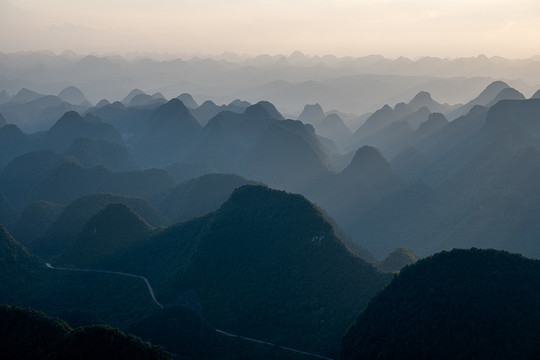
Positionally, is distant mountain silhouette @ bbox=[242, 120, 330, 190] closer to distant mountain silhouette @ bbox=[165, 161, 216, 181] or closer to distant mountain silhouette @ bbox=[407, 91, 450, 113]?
distant mountain silhouette @ bbox=[165, 161, 216, 181]

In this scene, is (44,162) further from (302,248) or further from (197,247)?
(302,248)

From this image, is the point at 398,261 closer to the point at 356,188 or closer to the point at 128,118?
the point at 356,188

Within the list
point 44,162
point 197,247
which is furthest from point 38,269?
point 44,162

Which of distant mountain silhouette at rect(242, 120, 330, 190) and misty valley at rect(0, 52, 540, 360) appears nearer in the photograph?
misty valley at rect(0, 52, 540, 360)

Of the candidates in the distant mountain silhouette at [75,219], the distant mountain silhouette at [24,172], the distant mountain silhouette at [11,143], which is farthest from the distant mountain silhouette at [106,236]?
the distant mountain silhouette at [11,143]

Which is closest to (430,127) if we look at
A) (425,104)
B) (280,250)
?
(425,104)

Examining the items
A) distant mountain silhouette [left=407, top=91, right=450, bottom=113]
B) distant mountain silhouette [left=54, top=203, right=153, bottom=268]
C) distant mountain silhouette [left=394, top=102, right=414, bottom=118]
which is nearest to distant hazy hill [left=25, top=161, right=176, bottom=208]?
distant mountain silhouette [left=54, top=203, right=153, bottom=268]

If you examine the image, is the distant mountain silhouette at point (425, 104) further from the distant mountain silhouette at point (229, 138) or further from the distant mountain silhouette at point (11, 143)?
the distant mountain silhouette at point (11, 143)

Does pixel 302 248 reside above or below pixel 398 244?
above
